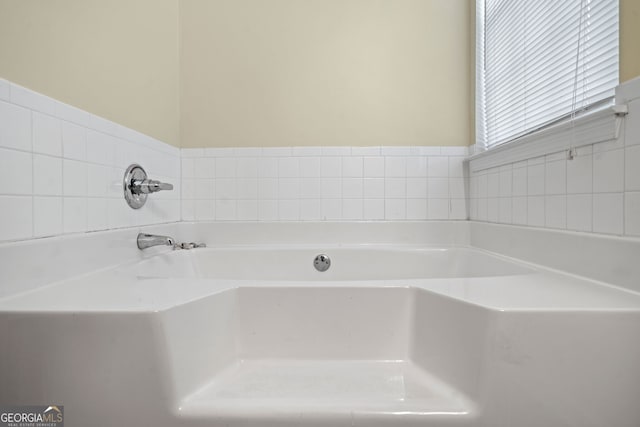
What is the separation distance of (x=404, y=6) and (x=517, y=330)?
1664 mm

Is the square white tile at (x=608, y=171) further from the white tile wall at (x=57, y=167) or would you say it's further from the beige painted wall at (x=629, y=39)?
the white tile wall at (x=57, y=167)

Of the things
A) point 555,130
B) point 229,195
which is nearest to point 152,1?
point 229,195

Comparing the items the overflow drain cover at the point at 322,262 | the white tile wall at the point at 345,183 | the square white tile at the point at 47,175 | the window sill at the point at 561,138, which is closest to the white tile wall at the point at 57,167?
the square white tile at the point at 47,175

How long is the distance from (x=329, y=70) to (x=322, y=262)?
3.24 feet

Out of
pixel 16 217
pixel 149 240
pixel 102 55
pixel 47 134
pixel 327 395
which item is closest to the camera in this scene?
pixel 327 395

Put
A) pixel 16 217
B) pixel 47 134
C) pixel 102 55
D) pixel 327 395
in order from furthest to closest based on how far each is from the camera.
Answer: pixel 102 55
pixel 47 134
pixel 16 217
pixel 327 395

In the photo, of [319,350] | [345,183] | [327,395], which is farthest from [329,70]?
[327,395]

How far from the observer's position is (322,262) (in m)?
1.46

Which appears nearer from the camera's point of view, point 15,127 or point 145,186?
point 15,127

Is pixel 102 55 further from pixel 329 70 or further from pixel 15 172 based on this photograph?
pixel 329 70

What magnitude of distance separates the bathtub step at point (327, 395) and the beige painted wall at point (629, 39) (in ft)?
2.74

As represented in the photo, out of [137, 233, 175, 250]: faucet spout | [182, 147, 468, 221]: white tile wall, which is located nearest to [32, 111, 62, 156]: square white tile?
[137, 233, 175, 250]: faucet spout

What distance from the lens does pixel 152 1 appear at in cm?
141

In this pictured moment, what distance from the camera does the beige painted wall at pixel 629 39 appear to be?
0.71m
